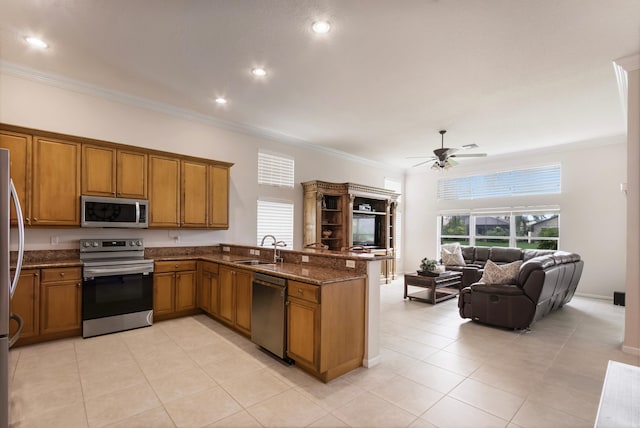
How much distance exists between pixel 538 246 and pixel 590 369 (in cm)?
480

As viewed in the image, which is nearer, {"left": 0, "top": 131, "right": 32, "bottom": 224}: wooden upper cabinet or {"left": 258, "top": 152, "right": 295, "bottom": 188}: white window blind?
{"left": 0, "top": 131, "right": 32, "bottom": 224}: wooden upper cabinet

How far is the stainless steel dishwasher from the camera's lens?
119 inches

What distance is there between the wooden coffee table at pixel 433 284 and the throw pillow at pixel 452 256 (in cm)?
80

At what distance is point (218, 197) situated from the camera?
16.9ft

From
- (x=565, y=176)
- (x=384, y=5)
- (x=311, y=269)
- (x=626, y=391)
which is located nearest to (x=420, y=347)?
(x=311, y=269)

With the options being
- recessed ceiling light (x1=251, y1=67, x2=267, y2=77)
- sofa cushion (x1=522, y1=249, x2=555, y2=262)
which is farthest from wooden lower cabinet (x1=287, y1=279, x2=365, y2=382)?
sofa cushion (x1=522, y1=249, x2=555, y2=262)

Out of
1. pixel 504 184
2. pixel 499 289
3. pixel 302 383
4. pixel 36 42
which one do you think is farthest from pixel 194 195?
pixel 504 184

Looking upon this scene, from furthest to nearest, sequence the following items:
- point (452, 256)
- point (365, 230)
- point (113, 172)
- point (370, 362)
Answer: point (365, 230) → point (452, 256) → point (113, 172) → point (370, 362)

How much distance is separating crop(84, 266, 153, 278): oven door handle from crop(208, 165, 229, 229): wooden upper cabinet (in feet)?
4.09

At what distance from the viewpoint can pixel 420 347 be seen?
354cm

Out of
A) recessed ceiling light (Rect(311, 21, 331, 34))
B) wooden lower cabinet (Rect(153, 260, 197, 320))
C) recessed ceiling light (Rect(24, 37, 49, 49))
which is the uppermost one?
recessed ceiling light (Rect(24, 37, 49, 49))

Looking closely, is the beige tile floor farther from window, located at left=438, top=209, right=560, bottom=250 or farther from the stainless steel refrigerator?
window, located at left=438, top=209, right=560, bottom=250

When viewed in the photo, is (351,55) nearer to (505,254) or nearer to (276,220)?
(276,220)

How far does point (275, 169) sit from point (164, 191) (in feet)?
7.51
